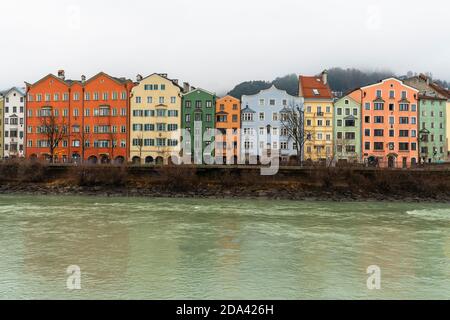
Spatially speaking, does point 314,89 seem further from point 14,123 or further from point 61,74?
point 14,123

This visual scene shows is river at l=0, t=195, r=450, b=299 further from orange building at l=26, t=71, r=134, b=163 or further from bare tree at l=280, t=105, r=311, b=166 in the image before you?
orange building at l=26, t=71, r=134, b=163

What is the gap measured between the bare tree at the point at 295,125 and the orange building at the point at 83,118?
913 inches

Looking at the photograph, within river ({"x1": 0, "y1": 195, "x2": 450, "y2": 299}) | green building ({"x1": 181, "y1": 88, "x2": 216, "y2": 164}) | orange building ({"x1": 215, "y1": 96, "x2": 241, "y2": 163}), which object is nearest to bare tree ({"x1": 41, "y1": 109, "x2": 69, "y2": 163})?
green building ({"x1": 181, "y1": 88, "x2": 216, "y2": 164})

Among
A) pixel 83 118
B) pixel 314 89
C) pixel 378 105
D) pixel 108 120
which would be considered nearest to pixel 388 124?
pixel 378 105

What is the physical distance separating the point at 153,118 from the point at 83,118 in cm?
1079

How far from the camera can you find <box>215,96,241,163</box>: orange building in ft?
201

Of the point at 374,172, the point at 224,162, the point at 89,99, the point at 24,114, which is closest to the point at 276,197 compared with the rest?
the point at 374,172

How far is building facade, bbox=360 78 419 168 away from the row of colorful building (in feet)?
0.47

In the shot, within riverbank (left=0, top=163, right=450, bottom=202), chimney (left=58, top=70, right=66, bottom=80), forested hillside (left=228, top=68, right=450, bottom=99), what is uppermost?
forested hillside (left=228, top=68, right=450, bottom=99)

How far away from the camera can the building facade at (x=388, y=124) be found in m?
62.6

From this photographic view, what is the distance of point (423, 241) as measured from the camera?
18750mm

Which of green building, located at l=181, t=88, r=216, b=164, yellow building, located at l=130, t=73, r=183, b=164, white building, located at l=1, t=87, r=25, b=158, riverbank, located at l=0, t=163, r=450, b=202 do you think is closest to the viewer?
riverbank, located at l=0, t=163, r=450, b=202

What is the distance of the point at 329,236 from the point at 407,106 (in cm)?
4966

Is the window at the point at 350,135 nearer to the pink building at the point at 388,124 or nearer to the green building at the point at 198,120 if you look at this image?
the pink building at the point at 388,124
